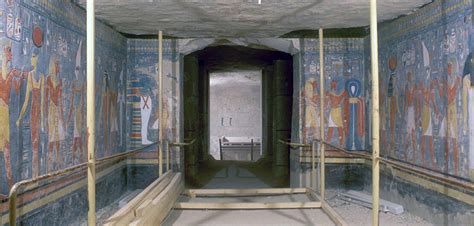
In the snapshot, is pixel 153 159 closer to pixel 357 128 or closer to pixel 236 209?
pixel 236 209

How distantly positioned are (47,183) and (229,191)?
2.55 m

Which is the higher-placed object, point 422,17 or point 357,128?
point 422,17

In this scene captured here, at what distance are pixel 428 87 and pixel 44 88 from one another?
4595 mm

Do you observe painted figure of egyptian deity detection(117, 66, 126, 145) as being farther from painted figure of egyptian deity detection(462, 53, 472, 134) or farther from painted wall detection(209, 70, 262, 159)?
painted wall detection(209, 70, 262, 159)

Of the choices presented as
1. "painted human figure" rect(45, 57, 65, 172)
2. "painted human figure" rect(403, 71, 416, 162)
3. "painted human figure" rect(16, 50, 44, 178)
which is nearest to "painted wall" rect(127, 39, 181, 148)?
"painted human figure" rect(45, 57, 65, 172)

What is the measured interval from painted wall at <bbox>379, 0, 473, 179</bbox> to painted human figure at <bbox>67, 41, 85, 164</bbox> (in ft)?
14.7

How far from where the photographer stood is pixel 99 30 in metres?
6.51

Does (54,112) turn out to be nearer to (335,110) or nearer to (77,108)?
(77,108)

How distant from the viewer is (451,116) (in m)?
5.00

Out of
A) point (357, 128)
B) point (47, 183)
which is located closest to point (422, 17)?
point (357, 128)

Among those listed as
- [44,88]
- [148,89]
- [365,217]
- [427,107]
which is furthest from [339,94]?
[44,88]

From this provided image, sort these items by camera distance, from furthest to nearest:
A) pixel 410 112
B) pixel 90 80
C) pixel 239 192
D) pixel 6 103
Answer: pixel 239 192, pixel 410 112, pixel 6 103, pixel 90 80

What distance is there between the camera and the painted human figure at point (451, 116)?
16.1 ft

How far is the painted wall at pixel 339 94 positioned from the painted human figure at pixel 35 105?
4.57 metres
